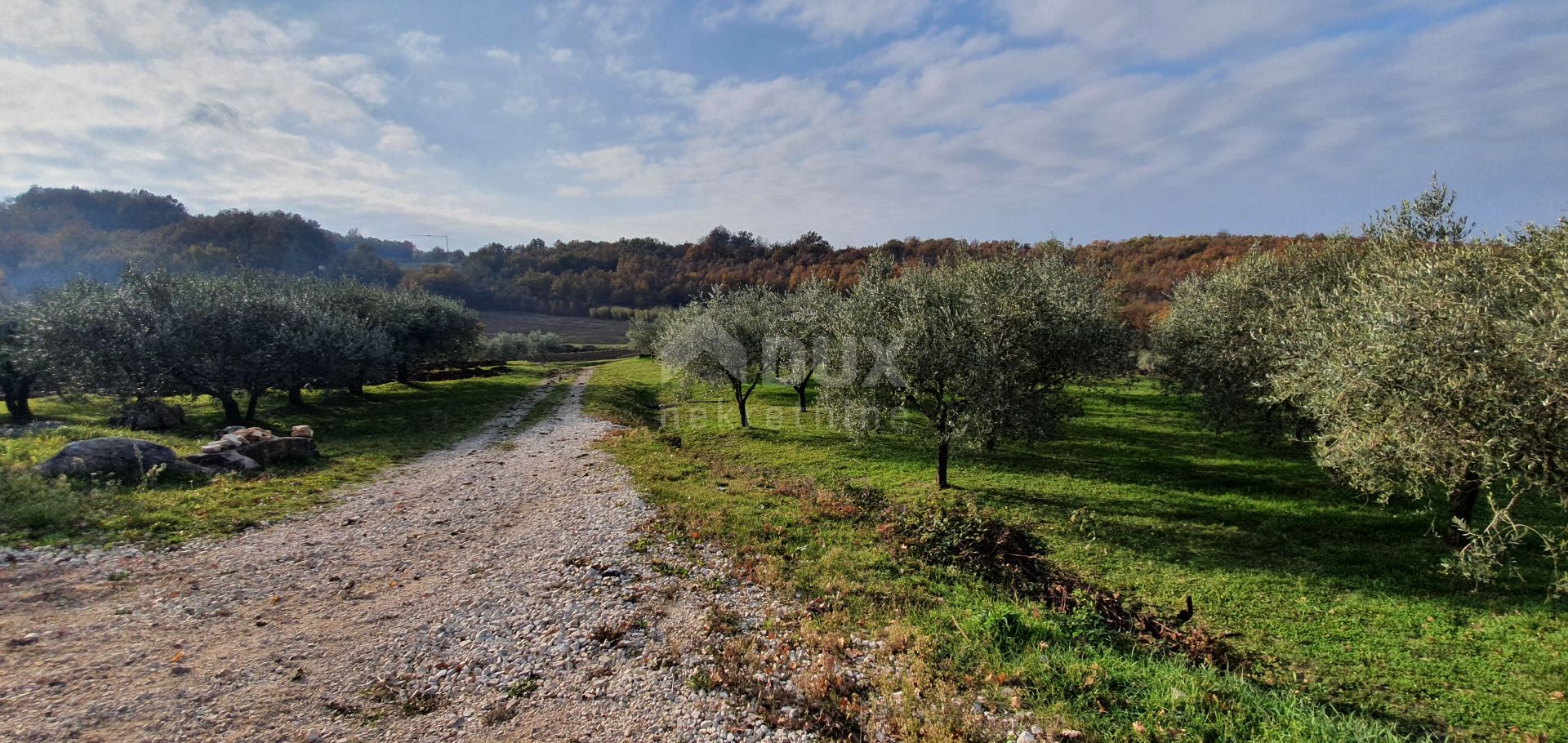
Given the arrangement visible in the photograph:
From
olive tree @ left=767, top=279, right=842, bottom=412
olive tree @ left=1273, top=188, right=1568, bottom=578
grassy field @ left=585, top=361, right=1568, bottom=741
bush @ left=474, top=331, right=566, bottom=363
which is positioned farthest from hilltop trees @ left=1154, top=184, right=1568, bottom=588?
bush @ left=474, top=331, right=566, bottom=363

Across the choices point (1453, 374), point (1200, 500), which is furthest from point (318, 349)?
point (1453, 374)

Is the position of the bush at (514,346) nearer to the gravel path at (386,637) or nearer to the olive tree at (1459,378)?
the gravel path at (386,637)

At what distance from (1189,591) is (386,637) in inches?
649

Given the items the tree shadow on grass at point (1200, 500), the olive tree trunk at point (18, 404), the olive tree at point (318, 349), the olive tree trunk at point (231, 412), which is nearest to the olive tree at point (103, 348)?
the olive tree trunk at point (231, 412)

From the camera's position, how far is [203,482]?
1750cm

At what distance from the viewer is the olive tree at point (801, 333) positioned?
2855cm

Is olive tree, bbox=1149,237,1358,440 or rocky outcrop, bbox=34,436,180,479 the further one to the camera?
olive tree, bbox=1149,237,1358,440

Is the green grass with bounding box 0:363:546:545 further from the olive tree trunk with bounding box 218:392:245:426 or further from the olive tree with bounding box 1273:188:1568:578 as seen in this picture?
the olive tree with bounding box 1273:188:1568:578

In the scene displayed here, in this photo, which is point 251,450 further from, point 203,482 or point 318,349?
point 318,349

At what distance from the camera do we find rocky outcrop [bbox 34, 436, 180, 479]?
624 inches

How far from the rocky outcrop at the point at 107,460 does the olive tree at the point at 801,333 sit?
2344 cm

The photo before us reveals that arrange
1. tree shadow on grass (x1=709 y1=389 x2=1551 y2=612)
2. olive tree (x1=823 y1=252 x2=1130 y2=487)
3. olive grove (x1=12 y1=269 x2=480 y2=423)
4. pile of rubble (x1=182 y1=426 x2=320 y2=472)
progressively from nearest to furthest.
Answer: tree shadow on grass (x1=709 y1=389 x2=1551 y2=612) → olive tree (x1=823 y1=252 x2=1130 y2=487) → pile of rubble (x1=182 y1=426 x2=320 y2=472) → olive grove (x1=12 y1=269 x2=480 y2=423)

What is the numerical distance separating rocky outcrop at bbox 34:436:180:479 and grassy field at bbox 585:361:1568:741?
47.4 feet

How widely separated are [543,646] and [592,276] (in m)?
157
